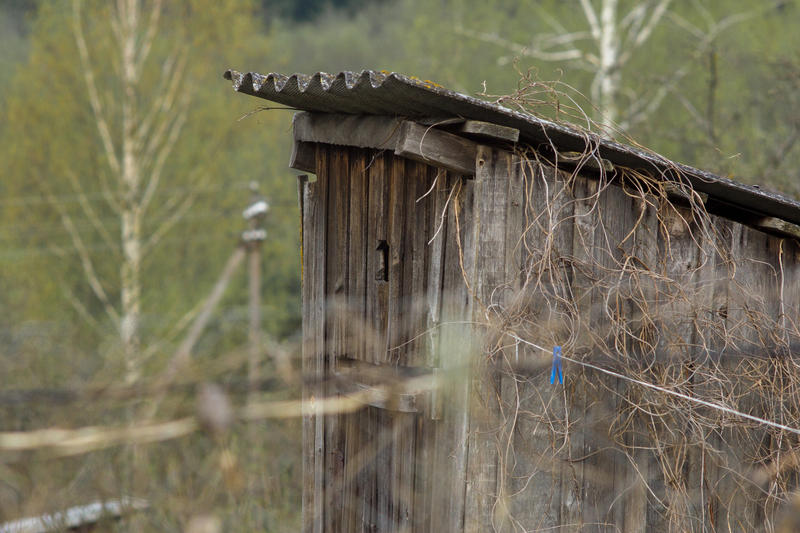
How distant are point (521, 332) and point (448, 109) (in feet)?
3.33

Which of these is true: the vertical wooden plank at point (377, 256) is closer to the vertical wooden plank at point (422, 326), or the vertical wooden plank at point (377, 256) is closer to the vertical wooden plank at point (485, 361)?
the vertical wooden plank at point (422, 326)

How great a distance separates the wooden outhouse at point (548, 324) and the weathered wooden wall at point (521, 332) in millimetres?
10

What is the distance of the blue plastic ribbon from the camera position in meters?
3.55

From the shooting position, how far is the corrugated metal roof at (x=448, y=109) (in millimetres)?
3285

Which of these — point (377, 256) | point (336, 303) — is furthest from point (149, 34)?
point (377, 256)

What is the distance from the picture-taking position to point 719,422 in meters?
3.95

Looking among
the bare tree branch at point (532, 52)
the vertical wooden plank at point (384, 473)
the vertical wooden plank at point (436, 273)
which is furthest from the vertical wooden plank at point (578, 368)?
the bare tree branch at point (532, 52)

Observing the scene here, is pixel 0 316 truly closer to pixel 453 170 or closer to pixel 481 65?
pixel 481 65

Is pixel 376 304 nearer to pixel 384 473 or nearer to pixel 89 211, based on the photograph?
pixel 384 473

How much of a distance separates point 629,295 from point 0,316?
483 inches

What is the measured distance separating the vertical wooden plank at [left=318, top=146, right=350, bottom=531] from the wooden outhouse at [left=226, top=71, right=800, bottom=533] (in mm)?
120

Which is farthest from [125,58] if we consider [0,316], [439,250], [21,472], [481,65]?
[21,472]

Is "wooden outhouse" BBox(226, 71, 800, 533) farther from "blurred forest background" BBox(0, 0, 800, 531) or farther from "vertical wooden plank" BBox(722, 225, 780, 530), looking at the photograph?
"blurred forest background" BBox(0, 0, 800, 531)

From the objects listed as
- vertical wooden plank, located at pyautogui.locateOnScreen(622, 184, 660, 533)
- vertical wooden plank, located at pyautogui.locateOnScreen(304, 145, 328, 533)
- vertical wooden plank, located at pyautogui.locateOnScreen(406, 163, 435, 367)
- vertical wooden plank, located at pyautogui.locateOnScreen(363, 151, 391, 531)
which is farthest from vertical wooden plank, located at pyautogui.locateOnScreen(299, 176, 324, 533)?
vertical wooden plank, located at pyautogui.locateOnScreen(622, 184, 660, 533)
